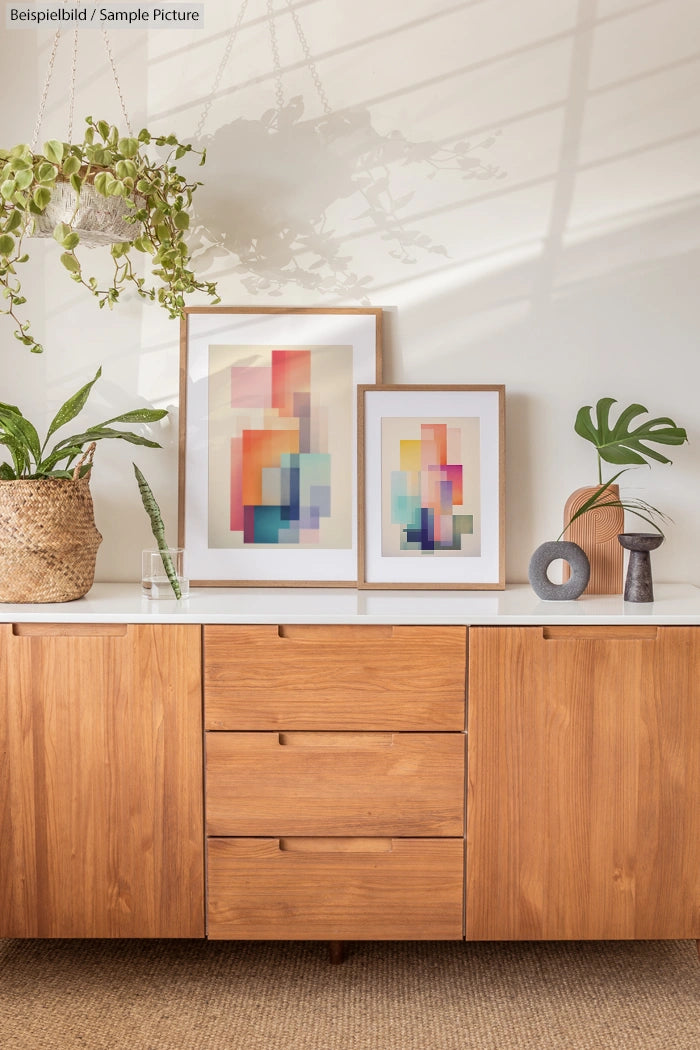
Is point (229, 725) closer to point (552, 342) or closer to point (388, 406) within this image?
point (388, 406)

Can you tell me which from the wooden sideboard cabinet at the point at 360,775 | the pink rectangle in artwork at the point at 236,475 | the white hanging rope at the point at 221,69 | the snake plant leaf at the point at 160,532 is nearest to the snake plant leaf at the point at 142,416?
the snake plant leaf at the point at 160,532

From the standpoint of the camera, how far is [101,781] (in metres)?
1.78

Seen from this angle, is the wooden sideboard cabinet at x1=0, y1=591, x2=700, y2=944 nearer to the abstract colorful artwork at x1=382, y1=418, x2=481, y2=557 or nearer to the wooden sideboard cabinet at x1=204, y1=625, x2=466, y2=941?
the wooden sideboard cabinet at x1=204, y1=625, x2=466, y2=941

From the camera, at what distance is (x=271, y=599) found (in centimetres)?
192

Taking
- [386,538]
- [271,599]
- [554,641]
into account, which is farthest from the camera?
[386,538]

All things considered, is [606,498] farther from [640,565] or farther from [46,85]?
[46,85]

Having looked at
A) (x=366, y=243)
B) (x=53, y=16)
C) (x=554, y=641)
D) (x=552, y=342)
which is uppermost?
(x=53, y=16)

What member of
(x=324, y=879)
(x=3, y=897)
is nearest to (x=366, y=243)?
(x=324, y=879)

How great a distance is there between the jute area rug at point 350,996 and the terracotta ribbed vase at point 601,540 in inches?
35.0

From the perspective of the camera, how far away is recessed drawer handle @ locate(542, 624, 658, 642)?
175cm

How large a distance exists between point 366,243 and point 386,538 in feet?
2.57

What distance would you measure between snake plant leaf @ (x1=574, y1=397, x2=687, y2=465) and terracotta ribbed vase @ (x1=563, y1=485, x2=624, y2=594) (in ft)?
0.32

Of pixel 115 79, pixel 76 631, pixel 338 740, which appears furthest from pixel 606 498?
pixel 115 79

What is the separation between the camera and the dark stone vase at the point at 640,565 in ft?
6.23
